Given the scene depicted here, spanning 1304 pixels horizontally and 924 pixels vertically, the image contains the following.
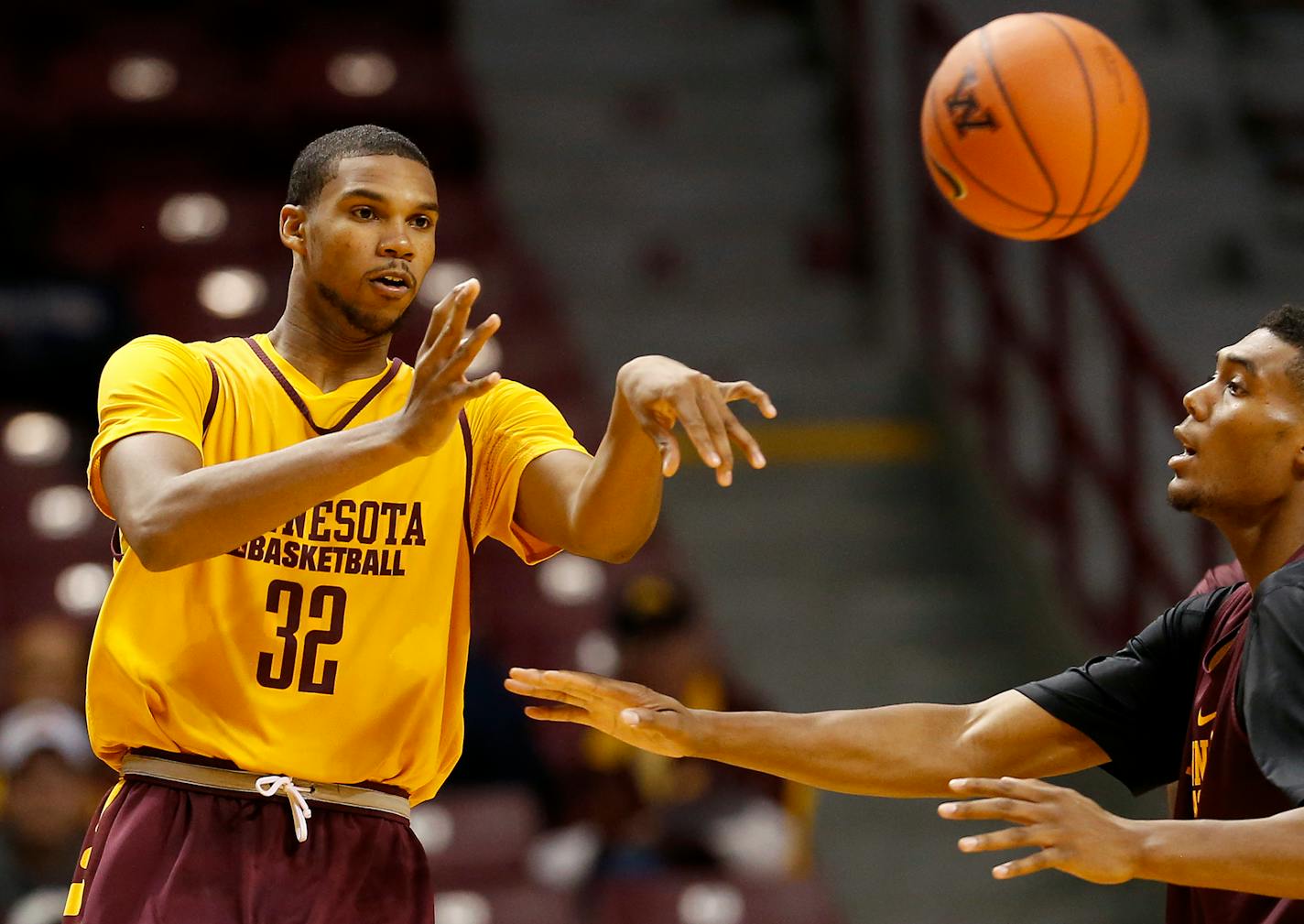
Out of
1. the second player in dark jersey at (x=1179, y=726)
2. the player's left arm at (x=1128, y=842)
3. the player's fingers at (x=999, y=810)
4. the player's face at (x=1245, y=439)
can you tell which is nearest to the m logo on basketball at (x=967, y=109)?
the second player in dark jersey at (x=1179, y=726)

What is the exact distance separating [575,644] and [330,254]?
5.09 meters

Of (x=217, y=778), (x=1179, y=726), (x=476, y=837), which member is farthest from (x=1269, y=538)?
(x=476, y=837)

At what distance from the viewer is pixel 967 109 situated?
5.78 metres

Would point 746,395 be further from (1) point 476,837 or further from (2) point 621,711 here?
(1) point 476,837

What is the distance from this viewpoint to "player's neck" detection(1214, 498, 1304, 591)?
160 inches

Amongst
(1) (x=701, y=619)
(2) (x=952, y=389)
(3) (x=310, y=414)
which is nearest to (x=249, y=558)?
(3) (x=310, y=414)

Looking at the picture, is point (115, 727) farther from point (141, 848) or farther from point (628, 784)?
point (628, 784)

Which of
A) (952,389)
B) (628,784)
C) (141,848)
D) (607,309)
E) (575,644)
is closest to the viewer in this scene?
(141,848)

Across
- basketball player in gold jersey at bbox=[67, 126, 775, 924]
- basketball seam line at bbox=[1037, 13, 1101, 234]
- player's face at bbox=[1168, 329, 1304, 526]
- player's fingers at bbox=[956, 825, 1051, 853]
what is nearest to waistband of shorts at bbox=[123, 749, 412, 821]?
basketball player in gold jersey at bbox=[67, 126, 775, 924]

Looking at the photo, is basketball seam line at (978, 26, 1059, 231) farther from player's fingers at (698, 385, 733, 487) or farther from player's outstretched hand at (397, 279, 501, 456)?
player's outstretched hand at (397, 279, 501, 456)

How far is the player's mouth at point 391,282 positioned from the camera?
3.84 m

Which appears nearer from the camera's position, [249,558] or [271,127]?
[249,558]

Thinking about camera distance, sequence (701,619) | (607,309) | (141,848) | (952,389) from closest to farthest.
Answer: (141,848), (701,619), (952,389), (607,309)

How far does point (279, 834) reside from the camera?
147 inches
